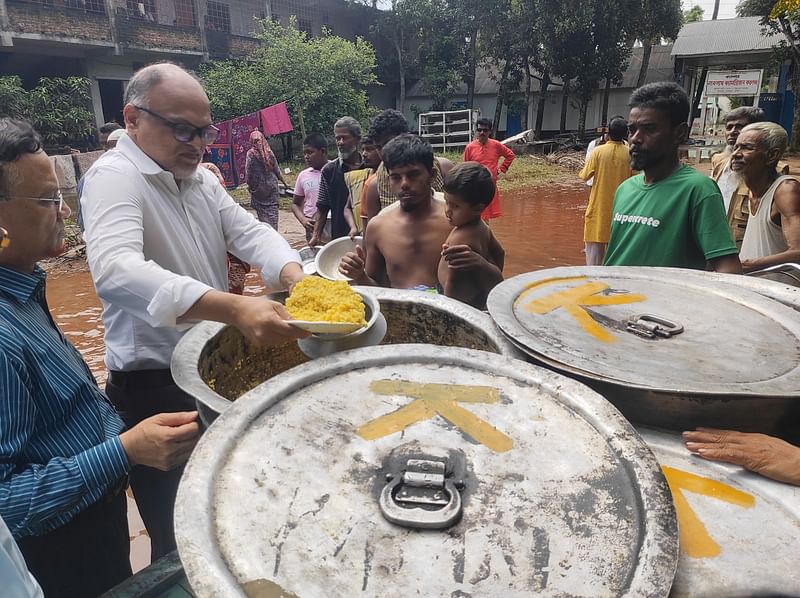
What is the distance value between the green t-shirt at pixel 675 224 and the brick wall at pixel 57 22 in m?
18.5

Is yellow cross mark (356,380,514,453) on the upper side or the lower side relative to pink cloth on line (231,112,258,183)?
lower

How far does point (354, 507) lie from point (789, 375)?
1.14 metres

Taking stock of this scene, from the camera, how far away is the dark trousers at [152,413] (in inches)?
82.7

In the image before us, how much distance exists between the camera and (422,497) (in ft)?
3.27

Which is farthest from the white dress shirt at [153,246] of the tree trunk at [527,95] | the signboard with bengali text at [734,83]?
the tree trunk at [527,95]

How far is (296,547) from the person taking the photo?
3.05 feet

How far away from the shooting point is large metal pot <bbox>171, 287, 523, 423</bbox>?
1.67 m

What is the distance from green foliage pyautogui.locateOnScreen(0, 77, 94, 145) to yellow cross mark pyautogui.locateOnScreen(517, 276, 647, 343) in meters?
15.9

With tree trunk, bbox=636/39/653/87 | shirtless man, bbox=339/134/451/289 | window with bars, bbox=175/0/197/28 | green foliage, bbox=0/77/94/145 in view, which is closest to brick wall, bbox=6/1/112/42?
green foliage, bbox=0/77/94/145

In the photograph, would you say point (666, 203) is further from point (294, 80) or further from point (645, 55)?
point (645, 55)

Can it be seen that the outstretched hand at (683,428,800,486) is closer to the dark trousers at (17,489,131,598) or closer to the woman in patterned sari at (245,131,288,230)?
the dark trousers at (17,489,131,598)

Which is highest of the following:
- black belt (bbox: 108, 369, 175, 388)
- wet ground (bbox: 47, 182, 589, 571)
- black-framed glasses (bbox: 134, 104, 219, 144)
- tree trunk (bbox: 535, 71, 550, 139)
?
tree trunk (bbox: 535, 71, 550, 139)

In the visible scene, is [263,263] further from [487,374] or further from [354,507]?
[354,507]

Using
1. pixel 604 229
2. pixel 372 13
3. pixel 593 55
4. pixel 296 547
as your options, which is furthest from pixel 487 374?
pixel 372 13
